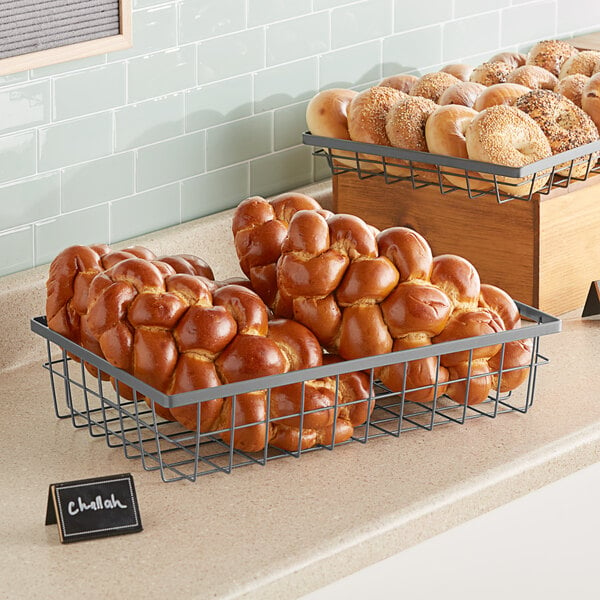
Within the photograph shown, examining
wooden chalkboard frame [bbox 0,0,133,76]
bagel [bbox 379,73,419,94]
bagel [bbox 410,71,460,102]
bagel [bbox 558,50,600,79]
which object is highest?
wooden chalkboard frame [bbox 0,0,133,76]

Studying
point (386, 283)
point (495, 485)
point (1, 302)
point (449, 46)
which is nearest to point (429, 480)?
point (495, 485)

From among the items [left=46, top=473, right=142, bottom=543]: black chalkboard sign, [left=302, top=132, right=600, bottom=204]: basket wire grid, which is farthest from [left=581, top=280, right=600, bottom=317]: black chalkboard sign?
[left=46, top=473, right=142, bottom=543]: black chalkboard sign

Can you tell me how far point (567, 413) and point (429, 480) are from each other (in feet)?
0.75

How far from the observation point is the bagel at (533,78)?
5.41ft

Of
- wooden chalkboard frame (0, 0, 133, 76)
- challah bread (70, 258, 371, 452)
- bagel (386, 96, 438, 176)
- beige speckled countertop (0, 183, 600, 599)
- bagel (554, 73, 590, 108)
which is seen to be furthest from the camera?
bagel (554, 73, 590, 108)

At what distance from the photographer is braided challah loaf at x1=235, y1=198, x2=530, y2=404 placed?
111 centimetres

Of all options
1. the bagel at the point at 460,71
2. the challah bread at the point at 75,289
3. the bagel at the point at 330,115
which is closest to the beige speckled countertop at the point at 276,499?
the challah bread at the point at 75,289

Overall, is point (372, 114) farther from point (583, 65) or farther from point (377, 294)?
point (377, 294)

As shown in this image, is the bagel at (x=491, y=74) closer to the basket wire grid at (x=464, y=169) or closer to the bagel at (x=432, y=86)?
the bagel at (x=432, y=86)

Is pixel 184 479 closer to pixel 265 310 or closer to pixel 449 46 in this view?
pixel 265 310

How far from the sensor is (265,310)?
3.64 feet

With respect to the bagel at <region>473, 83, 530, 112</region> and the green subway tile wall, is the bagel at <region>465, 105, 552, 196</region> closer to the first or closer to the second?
the bagel at <region>473, 83, 530, 112</region>

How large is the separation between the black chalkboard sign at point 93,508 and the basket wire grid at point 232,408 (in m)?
0.08

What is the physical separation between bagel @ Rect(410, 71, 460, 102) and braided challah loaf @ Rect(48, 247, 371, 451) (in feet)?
2.02
